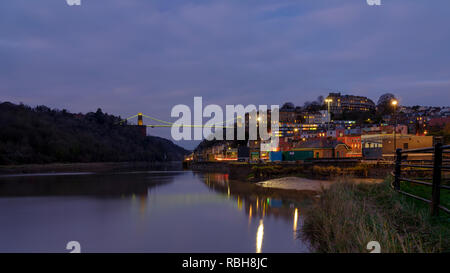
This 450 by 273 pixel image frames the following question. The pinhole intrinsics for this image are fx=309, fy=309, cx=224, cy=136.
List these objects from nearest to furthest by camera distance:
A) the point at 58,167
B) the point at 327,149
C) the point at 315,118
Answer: the point at 327,149 → the point at 58,167 → the point at 315,118

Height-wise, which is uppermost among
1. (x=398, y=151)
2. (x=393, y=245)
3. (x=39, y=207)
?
(x=398, y=151)

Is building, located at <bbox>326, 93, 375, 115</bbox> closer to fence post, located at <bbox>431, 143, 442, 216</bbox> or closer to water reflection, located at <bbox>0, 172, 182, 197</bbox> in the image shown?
water reflection, located at <bbox>0, 172, 182, 197</bbox>

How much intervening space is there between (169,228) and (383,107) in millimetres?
154681

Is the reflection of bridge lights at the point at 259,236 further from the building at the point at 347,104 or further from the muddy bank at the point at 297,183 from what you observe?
the building at the point at 347,104

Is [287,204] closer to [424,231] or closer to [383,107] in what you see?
[424,231]

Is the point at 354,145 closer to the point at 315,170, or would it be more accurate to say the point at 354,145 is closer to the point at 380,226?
the point at 315,170

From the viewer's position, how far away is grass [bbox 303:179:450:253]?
4.23 m

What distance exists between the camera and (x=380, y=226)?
5.23m

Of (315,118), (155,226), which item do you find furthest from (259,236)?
(315,118)

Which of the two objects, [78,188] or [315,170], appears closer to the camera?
[78,188]

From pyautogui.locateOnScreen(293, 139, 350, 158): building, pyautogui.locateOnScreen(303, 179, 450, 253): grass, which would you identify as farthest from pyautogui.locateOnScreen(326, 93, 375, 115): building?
pyautogui.locateOnScreen(303, 179, 450, 253): grass

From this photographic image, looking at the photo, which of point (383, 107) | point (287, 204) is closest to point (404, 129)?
point (287, 204)

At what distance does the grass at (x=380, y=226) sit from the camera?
4.23 meters

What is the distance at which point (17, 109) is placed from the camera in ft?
323
